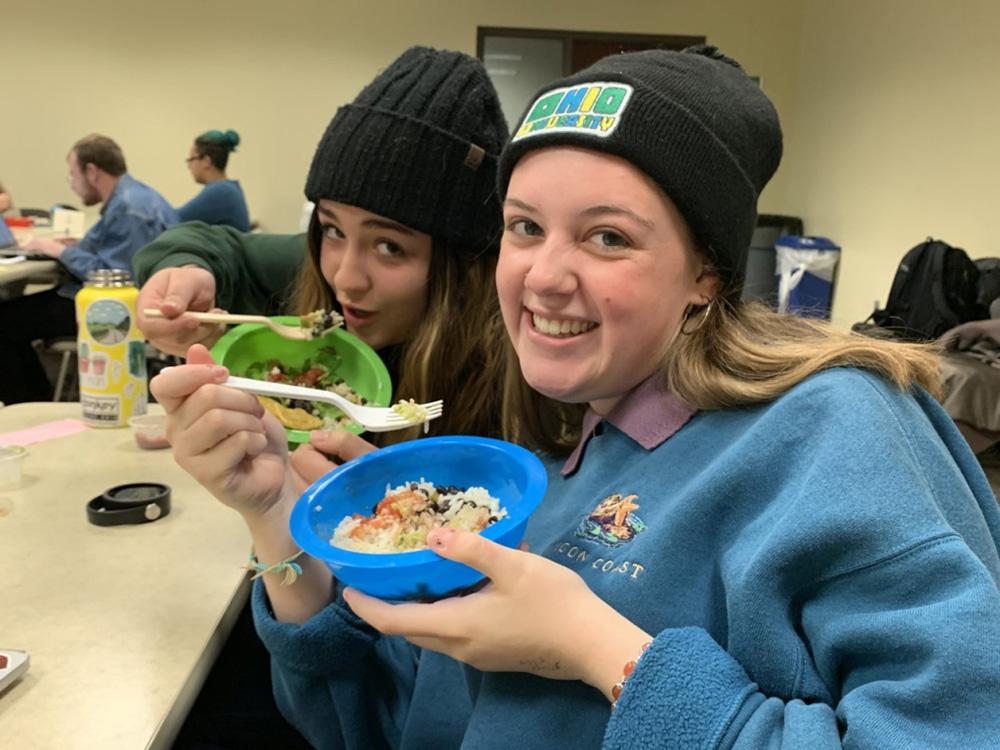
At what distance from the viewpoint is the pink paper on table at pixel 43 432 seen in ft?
5.46

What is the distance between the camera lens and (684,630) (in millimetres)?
758

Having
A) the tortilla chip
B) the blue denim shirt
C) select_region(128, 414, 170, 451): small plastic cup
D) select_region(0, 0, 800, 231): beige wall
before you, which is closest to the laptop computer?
the blue denim shirt

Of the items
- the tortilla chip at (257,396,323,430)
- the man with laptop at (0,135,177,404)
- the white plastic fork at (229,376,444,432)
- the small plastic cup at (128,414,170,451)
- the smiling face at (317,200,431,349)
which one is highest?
the smiling face at (317,200,431,349)

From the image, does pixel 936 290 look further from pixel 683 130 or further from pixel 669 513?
pixel 669 513

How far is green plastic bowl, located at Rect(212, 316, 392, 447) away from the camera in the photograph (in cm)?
142

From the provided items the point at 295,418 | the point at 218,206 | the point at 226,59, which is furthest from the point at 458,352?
the point at 226,59

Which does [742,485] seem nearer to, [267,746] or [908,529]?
[908,529]

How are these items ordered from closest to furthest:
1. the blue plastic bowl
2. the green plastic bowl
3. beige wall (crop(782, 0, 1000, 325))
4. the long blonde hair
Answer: the blue plastic bowl
the long blonde hair
the green plastic bowl
beige wall (crop(782, 0, 1000, 325))

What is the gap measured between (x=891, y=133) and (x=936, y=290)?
1820 millimetres

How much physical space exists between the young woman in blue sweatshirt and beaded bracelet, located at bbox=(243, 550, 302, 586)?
0.03 metres

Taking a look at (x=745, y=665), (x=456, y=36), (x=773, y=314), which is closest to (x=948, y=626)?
(x=745, y=665)

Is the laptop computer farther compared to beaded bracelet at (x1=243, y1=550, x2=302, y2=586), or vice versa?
the laptop computer

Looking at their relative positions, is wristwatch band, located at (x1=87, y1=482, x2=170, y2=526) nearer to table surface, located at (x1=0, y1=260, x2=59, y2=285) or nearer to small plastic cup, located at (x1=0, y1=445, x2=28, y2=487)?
small plastic cup, located at (x1=0, y1=445, x2=28, y2=487)

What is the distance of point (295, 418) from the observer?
136 centimetres
